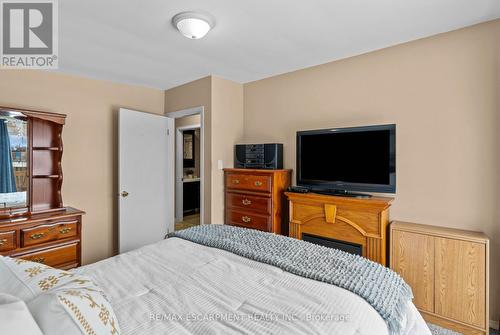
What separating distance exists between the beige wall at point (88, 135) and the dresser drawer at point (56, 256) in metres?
0.61

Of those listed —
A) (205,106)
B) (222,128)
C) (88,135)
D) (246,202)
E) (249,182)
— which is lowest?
(246,202)

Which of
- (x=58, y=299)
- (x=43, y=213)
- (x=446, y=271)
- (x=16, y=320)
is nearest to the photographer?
(x=16, y=320)

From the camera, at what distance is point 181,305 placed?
1113 millimetres

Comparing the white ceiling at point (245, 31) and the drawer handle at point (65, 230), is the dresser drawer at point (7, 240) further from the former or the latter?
the white ceiling at point (245, 31)

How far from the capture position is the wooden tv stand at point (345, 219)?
2256mm

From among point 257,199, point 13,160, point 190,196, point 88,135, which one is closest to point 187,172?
point 190,196

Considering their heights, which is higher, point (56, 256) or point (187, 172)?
point (187, 172)

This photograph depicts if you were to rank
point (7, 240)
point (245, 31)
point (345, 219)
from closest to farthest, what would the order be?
point (245, 31) < point (7, 240) < point (345, 219)

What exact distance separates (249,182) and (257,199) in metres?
0.22

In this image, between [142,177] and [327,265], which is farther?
[142,177]

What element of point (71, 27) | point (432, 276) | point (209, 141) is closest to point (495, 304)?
point (432, 276)

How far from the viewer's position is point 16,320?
1.98 feet

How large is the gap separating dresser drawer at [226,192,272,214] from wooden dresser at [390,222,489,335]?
1.24 meters

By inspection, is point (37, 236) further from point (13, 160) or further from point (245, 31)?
point (245, 31)
